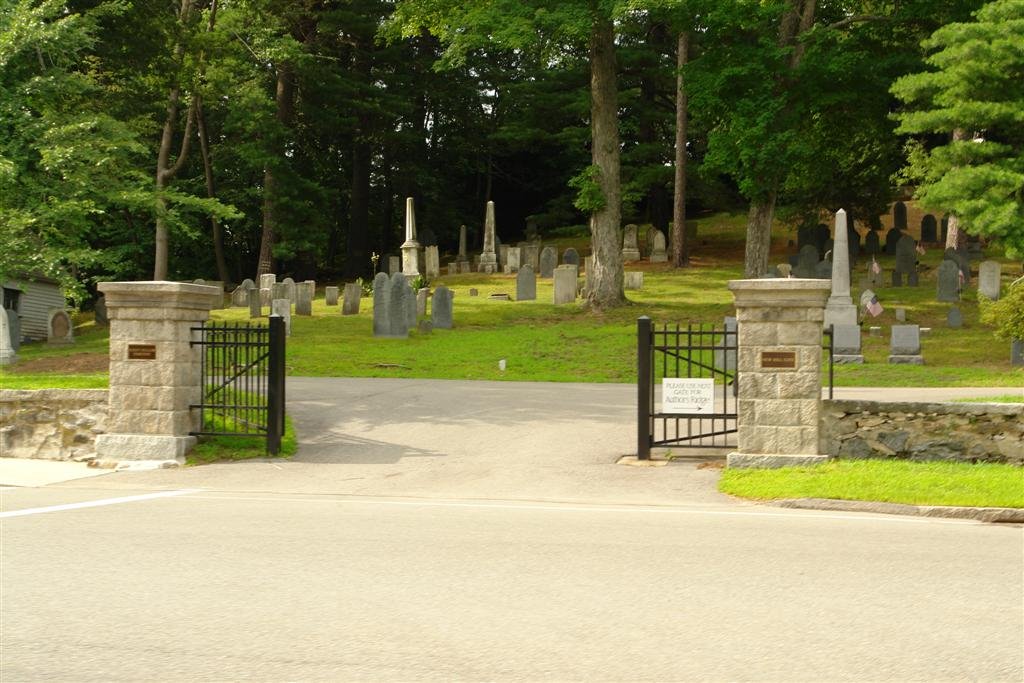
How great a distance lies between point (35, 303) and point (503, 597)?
124 feet

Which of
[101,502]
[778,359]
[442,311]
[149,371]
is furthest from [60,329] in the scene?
[778,359]

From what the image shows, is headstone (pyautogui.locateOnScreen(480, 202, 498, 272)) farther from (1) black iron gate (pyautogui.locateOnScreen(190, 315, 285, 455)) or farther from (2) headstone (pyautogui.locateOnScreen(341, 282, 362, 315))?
(1) black iron gate (pyautogui.locateOnScreen(190, 315, 285, 455))

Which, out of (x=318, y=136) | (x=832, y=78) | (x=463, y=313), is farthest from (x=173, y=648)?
(x=318, y=136)

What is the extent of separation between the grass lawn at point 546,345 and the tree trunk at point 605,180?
0.76m

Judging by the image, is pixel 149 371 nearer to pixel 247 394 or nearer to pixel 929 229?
pixel 247 394

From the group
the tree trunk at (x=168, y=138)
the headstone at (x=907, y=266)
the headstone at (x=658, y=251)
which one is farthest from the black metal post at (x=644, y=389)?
the headstone at (x=658, y=251)

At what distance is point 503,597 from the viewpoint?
7.12 metres

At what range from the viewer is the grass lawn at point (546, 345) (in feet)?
76.6

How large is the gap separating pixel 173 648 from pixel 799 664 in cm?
329

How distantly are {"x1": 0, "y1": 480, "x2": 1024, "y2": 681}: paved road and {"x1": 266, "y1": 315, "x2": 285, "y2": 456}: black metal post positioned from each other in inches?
162

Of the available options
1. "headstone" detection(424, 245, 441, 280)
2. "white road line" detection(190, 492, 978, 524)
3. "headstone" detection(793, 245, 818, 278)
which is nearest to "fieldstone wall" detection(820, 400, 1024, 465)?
"white road line" detection(190, 492, 978, 524)

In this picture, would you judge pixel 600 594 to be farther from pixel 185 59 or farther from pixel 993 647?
pixel 185 59

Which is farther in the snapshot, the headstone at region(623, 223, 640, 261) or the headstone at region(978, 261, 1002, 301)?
the headstone at region(623, 223, 640, 261)

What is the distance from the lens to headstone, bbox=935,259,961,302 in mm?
31737
